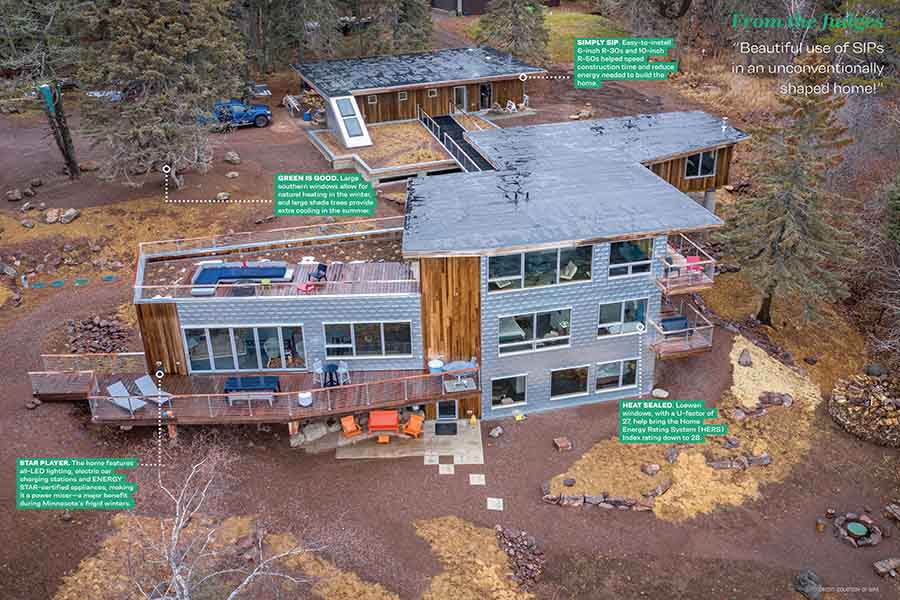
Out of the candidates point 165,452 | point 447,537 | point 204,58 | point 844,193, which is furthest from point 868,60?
point 165,452

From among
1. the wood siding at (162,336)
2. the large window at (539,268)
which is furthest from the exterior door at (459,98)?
the wood siding at (162,336)

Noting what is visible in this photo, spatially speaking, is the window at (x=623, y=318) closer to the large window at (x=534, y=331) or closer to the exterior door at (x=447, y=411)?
the large window at (x=534, y=331)

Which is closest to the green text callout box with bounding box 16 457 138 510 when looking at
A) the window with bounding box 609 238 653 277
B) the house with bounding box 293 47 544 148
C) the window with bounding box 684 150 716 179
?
the window with bounding box 609 238 653 277

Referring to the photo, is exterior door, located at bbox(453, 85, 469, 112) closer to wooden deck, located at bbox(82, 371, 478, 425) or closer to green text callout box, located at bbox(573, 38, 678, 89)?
green text callout box, located at bbox(573, 38, 678, 89)

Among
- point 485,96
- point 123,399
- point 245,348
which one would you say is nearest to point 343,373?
point 245,348

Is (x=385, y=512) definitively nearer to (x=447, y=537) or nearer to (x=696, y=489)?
(x=447, y=537)

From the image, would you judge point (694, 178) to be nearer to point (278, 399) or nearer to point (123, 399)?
point (278, 399)
